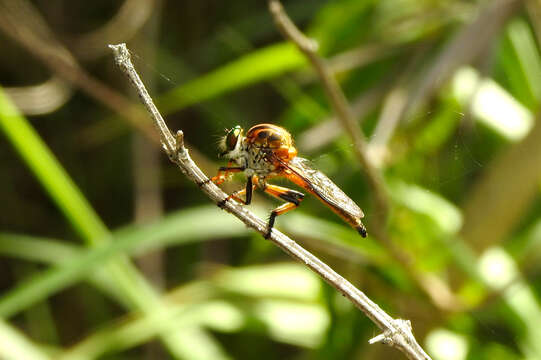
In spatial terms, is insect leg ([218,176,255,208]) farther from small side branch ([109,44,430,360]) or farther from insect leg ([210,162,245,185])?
small side branch ([109,44,430,360])

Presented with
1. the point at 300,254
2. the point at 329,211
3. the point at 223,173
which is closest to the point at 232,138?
the point at 223,173

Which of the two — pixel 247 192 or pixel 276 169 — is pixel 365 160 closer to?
pixel 276 169

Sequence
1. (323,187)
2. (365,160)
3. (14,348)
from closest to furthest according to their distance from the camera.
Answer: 1. (323,187)
2. (365,160)
3. (14,348)

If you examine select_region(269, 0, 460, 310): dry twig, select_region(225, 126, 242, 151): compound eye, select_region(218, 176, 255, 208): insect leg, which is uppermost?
select_region(269, 0, 460, 310): dry twig

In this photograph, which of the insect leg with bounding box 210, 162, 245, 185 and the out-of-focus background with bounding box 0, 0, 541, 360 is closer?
the insect leg with bounding box 210, 162, 245, 185

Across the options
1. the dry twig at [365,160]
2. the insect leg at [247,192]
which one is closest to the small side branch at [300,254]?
the insect leg at [247,192]

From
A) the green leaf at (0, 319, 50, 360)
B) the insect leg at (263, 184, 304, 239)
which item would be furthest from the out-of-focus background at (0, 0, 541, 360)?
the insect leg at (263, 184, 304, 239)
